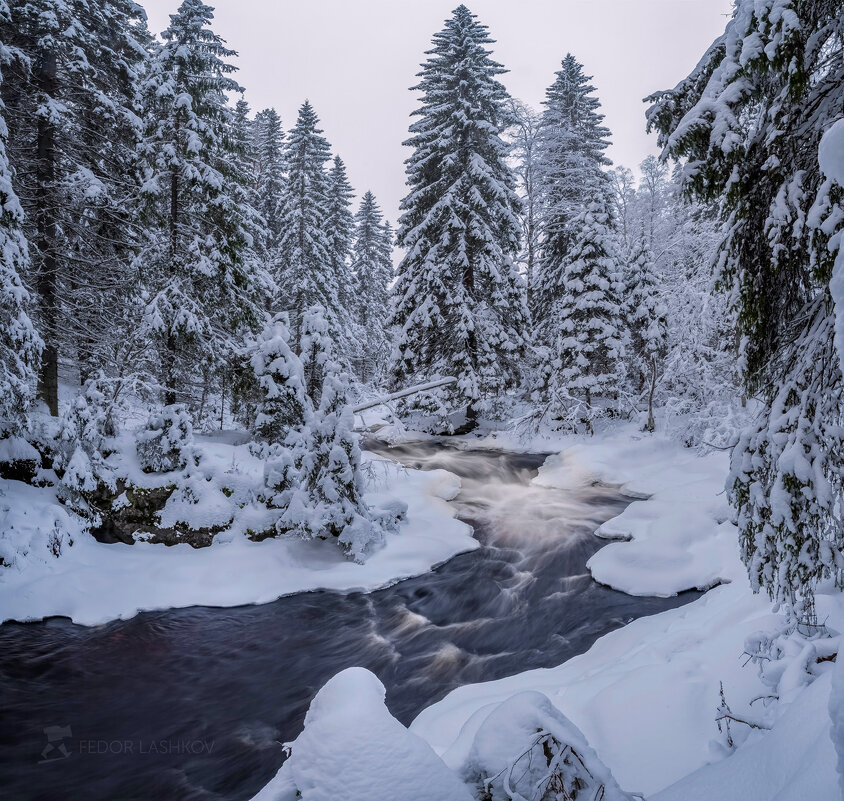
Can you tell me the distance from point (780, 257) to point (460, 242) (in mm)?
17004

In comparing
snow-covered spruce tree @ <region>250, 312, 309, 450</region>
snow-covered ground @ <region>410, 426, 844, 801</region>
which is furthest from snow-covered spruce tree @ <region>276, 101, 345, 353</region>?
snow-covered ground @ <region>410, 426, 844, 801</region>

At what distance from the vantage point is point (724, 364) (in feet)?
50.5

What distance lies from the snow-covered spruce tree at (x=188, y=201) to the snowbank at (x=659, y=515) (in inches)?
442

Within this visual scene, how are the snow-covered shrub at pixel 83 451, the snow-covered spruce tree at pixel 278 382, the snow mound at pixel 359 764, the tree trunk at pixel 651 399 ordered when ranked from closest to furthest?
the snow mound at pixel 359 764
the snow-covered shrub at pixel 83 451
the snow-covered spruce tree at pixel 278 382
the tree trunk at pixel 651 399

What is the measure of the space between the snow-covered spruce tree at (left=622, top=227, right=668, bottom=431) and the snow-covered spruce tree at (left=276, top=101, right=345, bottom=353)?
12891 mm

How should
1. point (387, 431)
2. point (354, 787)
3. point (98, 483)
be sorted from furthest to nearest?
point (387, 431) → point (98, 483) → point (354, 787)

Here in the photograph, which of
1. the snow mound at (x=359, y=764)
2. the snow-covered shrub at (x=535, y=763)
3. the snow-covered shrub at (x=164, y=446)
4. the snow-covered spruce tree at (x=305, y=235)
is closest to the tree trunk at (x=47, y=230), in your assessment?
the snow-covered shrub at (x=164, y=446)

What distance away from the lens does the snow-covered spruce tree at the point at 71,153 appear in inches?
440

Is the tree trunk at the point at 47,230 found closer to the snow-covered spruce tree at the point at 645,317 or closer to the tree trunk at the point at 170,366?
the tree trunk at the point at 170,366

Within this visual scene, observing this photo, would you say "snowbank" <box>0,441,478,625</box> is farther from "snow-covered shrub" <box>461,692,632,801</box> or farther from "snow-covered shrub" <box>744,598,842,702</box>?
"snow-covered shrub" <box>744,598,842,702</box>

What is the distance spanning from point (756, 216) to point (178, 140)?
47.1 feet

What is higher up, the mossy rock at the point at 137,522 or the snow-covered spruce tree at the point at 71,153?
the snow-covered spruce tree at the point at 71,153

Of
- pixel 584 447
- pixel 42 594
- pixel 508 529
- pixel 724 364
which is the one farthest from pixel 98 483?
pixel 724 364

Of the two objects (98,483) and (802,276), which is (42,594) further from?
(802,276)
